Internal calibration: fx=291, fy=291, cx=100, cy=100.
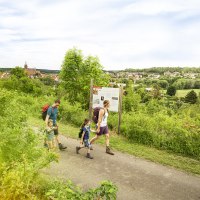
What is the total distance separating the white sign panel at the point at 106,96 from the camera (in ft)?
37.7

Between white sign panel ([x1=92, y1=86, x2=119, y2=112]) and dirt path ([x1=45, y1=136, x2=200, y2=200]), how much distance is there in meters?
2.76

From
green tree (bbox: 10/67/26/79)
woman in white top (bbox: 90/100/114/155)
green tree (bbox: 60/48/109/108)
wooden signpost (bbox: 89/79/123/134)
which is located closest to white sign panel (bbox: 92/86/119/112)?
wooden signpost (bbox: 89/79/123/134)

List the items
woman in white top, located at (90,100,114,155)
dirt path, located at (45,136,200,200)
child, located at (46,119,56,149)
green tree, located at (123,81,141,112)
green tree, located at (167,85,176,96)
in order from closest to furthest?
dirt path, located at (45,136,200,200)
child, located at (46,119,56,149)
woman in white top, located at (90,100,114,155)
green tree, located at (123,81,141,112)
green tree, located at (167,85,176,96)

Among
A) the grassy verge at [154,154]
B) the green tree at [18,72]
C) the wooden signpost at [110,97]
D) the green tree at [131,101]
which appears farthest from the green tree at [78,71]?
the green tree at [18,72]

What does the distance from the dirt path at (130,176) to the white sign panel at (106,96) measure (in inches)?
109

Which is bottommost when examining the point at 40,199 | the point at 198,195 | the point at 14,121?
the point at 198,195

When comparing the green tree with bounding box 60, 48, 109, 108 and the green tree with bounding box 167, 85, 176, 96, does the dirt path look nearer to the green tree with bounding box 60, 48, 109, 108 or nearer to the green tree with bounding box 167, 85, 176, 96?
the green tree with bounding box 60, 48, 109, 108

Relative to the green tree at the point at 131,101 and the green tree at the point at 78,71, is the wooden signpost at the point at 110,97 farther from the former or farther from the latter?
the green tree at the point at 78,71

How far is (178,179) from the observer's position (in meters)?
7.31

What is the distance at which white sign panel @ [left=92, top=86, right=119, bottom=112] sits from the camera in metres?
11.5

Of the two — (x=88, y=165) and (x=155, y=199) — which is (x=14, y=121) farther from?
(x=155, y=199)

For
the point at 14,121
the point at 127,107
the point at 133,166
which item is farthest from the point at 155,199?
the point at 127,107

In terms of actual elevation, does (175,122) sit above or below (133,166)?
above

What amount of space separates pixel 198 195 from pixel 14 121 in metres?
4.45
